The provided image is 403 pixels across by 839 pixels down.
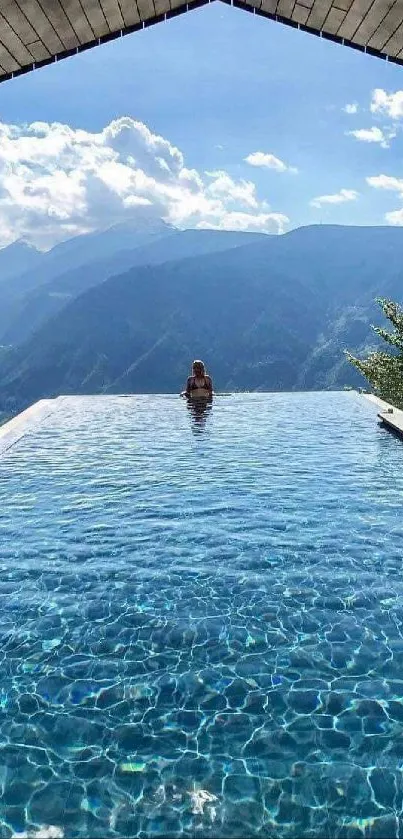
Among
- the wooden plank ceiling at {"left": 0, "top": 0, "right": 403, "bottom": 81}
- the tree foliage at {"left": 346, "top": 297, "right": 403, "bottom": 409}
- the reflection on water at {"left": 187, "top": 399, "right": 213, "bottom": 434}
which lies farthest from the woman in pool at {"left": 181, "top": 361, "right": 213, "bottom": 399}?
the wooden plank ceiling at {"left": 0, "top": 0, "right": 403, "bottom": 81}

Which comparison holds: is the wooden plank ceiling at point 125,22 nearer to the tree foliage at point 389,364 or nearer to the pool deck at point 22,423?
the pool deck at point 22,423

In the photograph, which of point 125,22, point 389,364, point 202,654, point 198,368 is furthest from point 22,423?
point 389,364

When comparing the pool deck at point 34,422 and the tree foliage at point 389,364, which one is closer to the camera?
the pool deck at point 34,422

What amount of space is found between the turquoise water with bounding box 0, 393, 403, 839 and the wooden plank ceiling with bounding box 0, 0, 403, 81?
5524 millimetres

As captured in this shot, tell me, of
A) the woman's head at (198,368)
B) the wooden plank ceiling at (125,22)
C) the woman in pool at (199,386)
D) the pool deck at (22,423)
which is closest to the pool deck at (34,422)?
the pool deck at (22,423)

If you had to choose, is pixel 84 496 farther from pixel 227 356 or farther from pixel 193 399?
pixel 227 356

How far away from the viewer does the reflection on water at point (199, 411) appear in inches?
528

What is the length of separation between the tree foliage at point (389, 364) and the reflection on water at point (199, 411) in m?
6.87

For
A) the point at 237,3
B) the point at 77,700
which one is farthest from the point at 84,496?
the point at 237,3

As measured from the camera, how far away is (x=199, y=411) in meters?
15.8

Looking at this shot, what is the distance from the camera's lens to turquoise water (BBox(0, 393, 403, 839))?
10.2 feet

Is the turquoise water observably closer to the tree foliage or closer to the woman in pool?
the woman in pool

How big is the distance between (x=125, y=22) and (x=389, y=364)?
50.9 ft

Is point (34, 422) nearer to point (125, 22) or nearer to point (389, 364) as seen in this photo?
point (125, 22)
